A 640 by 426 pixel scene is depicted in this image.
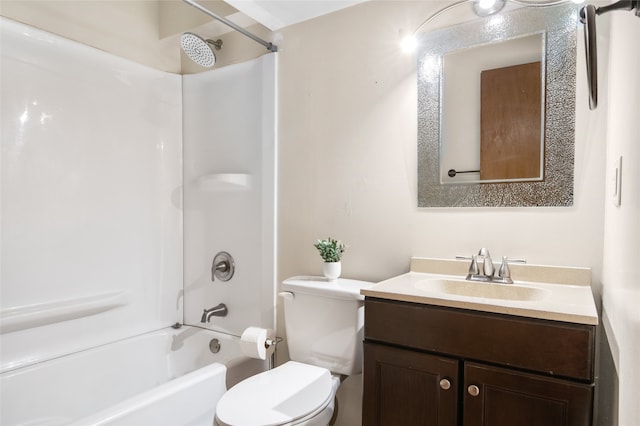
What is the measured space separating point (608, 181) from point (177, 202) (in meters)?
2.18

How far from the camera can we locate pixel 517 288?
4.47 ft

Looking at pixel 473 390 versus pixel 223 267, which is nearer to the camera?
pixel 473 390

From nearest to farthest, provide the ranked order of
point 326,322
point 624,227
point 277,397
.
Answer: point 624,227
point 277,397
point 326,322

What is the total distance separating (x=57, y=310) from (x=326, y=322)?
4.32 feet

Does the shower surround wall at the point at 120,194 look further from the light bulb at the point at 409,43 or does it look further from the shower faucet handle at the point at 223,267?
the light bulb at the point at 409,43

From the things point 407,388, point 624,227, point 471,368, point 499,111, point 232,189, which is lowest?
point 407,388

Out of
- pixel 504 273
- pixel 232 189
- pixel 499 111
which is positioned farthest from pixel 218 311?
pixel 499 111

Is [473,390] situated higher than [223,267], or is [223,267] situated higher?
[223,267]

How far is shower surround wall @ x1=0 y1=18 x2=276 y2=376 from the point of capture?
1743 mm

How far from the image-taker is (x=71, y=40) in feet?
6.28

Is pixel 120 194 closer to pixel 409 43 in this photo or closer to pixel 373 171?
→ pixel 373 171

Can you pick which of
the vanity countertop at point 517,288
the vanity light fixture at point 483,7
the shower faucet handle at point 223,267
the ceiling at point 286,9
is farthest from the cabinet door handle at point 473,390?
the ceiling at point 286,9

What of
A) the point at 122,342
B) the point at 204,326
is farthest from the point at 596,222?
the point at 122,342

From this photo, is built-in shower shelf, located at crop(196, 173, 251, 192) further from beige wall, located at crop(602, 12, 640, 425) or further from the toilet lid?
beige wall, located at crop(602, 12, 640, 425)
